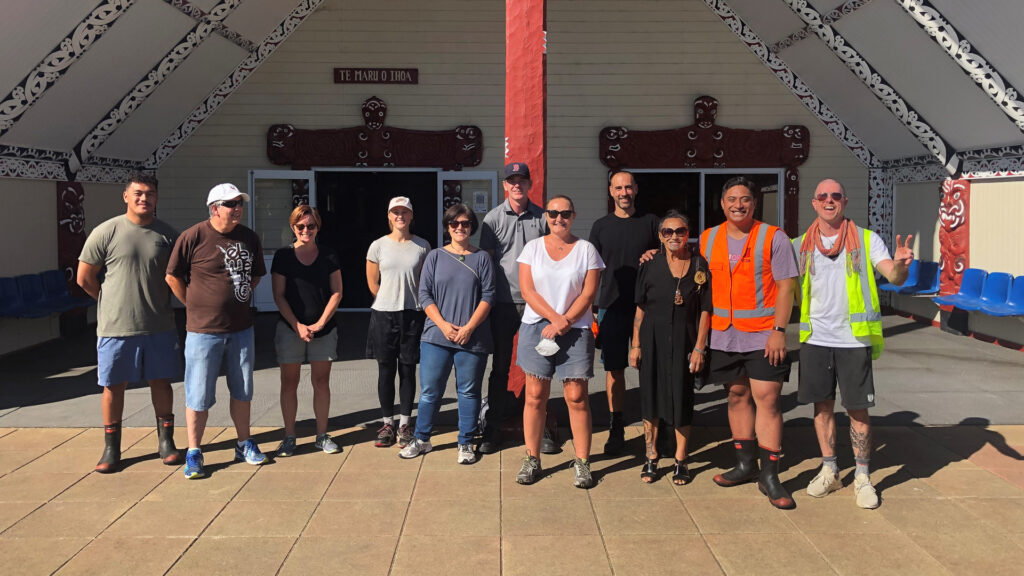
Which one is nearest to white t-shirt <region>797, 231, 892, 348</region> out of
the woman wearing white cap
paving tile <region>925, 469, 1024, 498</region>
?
paving tile <region>925, 469, 1024, 498</region>

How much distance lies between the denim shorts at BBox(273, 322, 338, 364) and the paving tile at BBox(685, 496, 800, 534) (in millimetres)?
2248

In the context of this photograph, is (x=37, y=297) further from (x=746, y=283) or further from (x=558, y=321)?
(x=746, y=283)

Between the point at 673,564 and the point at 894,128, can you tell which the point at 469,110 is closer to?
the point at 894,128

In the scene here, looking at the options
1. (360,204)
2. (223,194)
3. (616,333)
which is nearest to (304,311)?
(223,194)

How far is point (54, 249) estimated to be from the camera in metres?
9.52

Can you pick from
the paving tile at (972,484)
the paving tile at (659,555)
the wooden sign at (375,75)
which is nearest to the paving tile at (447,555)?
the paving tile at (659,555)

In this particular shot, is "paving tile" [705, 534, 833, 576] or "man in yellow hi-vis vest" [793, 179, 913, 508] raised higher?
"man in yellow hi-vis vest" [793, 179, 913, 508]

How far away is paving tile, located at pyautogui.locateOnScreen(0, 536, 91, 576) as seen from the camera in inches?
134

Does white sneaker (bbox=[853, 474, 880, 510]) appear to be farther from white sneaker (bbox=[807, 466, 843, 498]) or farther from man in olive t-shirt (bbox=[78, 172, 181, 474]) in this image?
man in olive t-shirt (bbox=[78, 172, 181, 474])

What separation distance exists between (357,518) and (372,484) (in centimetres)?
49

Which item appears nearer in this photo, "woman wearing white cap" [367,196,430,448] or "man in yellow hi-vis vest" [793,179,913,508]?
"man in yellow hi-vis vest" [793,179,913,508]

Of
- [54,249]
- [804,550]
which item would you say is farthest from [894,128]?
[54,249]

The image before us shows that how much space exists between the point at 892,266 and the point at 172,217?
1009cm

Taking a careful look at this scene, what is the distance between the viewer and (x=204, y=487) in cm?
441
